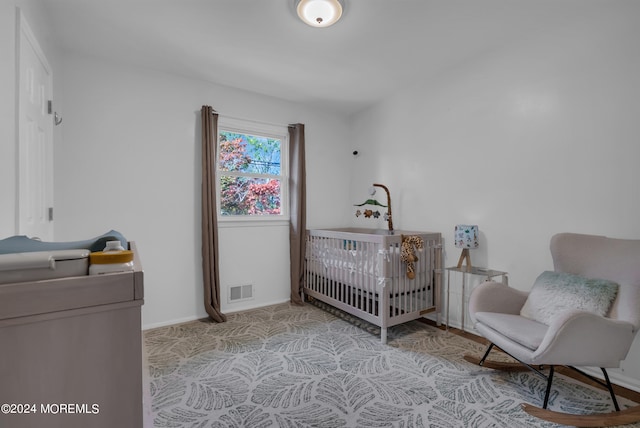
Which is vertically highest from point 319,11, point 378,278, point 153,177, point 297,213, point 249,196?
point 319,11

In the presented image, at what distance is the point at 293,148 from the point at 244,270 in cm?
149

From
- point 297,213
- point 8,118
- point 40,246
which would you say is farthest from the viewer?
point 297,213

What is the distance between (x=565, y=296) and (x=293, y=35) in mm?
2495

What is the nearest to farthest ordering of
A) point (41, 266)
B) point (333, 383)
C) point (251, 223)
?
point (41, 266) < point (333, 383) < point (251, 223)

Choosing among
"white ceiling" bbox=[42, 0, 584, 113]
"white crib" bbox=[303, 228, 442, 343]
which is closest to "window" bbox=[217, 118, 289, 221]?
"white ceiling" bbox=[42, 0, 584, 113]

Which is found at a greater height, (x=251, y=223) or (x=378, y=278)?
(x=251, y=223)

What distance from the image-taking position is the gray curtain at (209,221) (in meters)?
2.91

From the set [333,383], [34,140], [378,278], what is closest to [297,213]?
[378,278]

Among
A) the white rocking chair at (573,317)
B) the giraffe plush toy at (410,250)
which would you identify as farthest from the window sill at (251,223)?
the white rocking chair at (573,317)

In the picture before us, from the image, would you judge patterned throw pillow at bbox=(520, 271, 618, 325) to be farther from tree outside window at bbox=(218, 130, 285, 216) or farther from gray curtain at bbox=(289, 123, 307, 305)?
tree outside window at bbox=(218, 130, 285, 216)

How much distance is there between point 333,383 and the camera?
190 cm

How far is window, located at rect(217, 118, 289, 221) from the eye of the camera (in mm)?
3244

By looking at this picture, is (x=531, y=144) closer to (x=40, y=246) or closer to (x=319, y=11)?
(x=319, y=11)

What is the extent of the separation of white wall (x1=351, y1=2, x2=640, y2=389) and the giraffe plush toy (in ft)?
1.51
